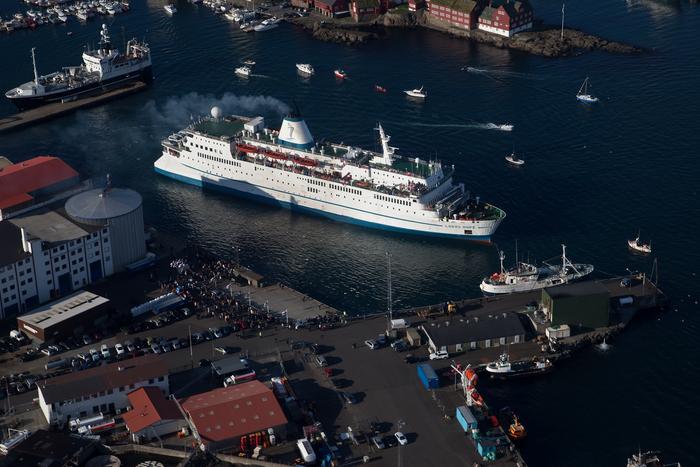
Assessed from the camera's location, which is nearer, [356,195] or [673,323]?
[673,323]

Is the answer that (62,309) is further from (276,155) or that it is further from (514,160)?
(514,160)

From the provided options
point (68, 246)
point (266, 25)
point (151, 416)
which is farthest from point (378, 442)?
point (266, 25)

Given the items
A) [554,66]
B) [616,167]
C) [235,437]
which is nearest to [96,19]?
[554,66]

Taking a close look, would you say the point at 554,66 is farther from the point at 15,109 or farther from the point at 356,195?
the point at 15,109

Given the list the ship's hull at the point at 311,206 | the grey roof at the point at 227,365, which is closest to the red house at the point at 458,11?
Result: the ship's hull at the point at 311,206

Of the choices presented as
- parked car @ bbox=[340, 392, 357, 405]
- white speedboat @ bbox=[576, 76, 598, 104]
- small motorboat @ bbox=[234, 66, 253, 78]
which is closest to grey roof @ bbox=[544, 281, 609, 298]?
parked car @ bbox=[340, 392, 357, 405]

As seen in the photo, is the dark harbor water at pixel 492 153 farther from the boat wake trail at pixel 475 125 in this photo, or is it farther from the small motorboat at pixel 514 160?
the small motorboat at pixel 514 160

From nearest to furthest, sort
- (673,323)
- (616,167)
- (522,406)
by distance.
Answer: (522,406)
(673,323)
(616,167)
